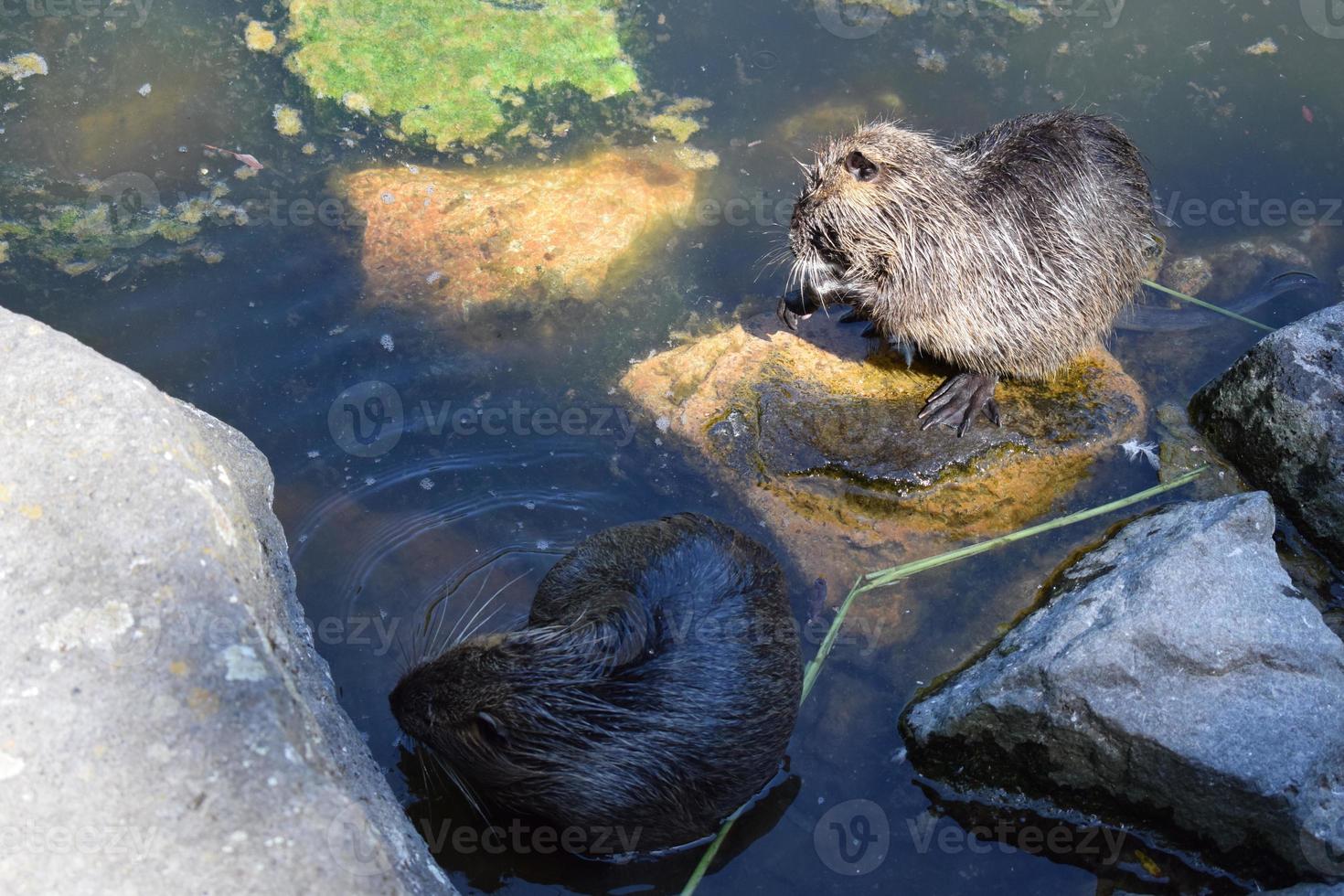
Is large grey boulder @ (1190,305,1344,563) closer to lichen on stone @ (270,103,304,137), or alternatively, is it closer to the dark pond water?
the dark pond water

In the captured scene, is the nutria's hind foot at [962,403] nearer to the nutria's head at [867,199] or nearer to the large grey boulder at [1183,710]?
the nutria's head at [867,199]

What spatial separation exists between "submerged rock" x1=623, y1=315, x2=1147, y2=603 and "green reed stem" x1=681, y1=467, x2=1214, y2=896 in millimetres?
50

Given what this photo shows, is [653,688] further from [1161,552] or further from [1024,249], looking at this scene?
[1024,249]

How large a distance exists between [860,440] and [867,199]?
2.99 ft

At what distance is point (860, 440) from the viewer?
14.0 feet

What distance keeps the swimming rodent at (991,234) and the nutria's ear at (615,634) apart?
1.69m

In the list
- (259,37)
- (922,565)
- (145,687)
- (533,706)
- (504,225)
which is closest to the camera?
(145,687)

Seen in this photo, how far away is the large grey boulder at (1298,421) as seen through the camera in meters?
4.04

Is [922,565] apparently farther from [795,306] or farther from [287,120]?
[287,120]

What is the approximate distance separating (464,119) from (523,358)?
57.2 inches

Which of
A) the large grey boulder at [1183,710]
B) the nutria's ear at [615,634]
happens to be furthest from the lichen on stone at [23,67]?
the large grey boulder at [1183,710]

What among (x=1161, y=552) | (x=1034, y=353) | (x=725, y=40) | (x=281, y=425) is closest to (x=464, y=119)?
(x=725, y=40)

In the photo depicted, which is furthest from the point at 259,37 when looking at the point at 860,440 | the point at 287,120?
the point at 860,440

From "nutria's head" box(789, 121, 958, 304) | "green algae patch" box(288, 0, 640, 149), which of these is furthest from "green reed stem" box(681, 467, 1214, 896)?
"green algae patch" box(288, 0, 640, 149)
